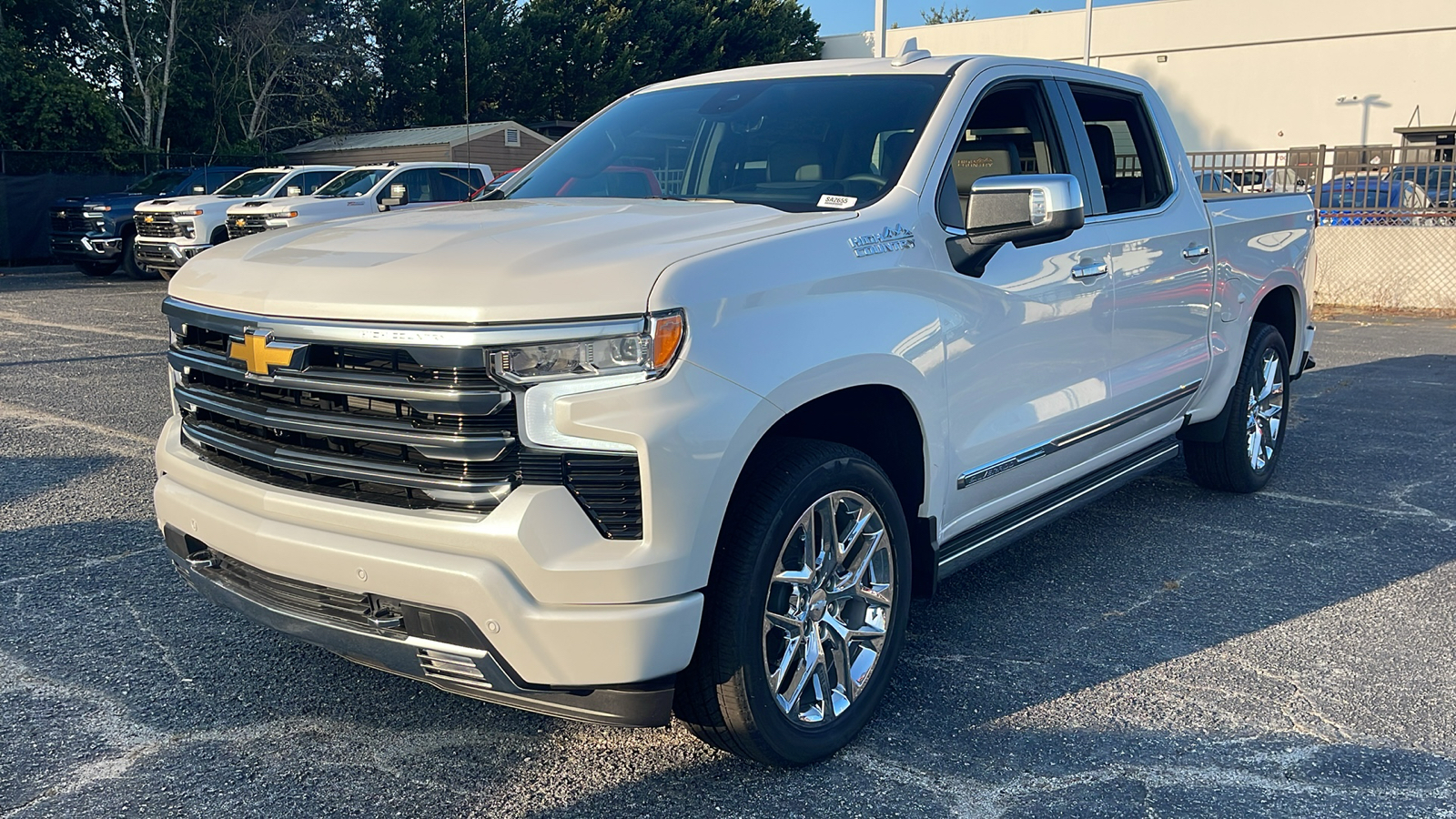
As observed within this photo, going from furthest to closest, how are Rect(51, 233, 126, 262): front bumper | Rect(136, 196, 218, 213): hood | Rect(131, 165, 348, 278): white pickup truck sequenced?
1. Rect(51, 233, 126, 262): front bumper
2. Rect(136, 196, 218, 213): hood
3. Rect(131, 165, 348, 278): white pickup truck

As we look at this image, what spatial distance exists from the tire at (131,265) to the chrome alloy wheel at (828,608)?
61.7 feet

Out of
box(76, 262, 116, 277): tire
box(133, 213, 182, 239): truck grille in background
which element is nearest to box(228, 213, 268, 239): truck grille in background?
box(133, 213, 182, 239): truck grille in background

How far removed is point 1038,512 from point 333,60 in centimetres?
3748

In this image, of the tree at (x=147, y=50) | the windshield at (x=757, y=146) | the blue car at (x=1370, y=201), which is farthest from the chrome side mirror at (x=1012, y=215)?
the tree at (x=147, y=50)

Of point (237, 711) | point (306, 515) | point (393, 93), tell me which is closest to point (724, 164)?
point (306, 515)

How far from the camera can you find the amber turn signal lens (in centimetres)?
262

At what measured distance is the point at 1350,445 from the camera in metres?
7.10

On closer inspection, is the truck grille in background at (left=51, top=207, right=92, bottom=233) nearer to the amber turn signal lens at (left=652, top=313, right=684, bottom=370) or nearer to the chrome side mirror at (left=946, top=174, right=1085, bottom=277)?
the chrome side mirror at (left=946, top=174, right=1085, bottom=277)

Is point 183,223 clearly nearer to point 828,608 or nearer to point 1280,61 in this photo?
point 828,608

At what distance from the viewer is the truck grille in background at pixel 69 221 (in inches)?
770

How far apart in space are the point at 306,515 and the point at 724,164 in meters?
1.94

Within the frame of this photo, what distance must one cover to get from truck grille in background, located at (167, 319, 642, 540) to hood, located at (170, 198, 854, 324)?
0.38 ft

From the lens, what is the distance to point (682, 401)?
263 cm

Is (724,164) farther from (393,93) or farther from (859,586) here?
(393,93)
